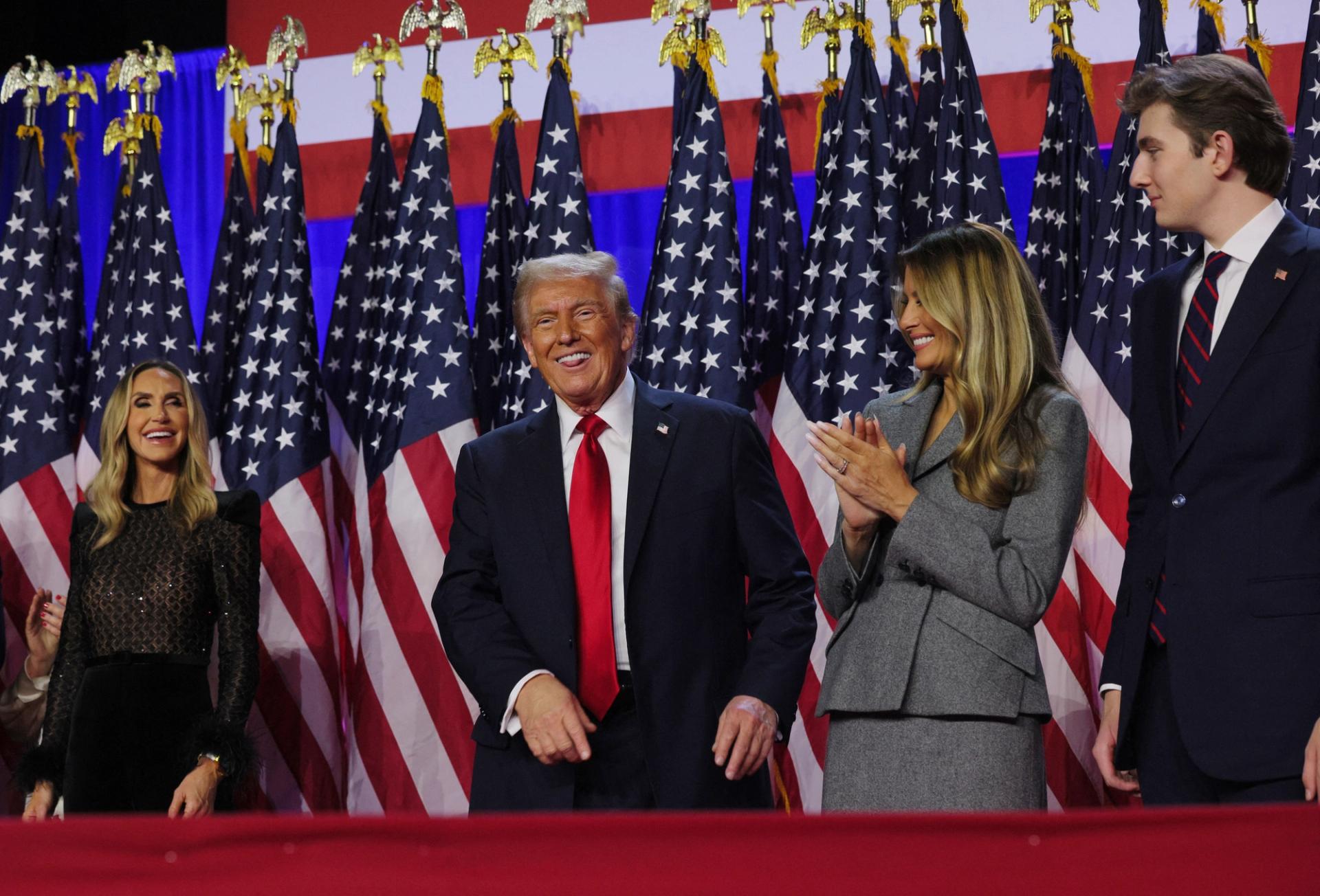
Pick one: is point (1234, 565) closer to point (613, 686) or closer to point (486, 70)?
point (613, 686)

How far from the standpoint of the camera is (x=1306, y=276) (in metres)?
2.05

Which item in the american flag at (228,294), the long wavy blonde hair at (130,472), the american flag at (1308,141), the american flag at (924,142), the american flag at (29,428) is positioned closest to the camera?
the long wavy blonde hair at (130,472)

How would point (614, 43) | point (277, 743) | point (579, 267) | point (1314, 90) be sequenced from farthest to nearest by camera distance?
point (614, 43), point (277, 743), point (1314, 90), point (579, 267)

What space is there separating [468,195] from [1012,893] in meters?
3.69

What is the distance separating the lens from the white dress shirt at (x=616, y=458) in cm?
248

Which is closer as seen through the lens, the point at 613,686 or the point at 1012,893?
the point at 1012,893

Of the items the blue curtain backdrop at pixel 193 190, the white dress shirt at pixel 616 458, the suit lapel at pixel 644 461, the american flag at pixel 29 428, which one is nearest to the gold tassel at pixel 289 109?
the blue curtain backdrop at pixel 193 190

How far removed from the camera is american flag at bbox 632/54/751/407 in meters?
3.81

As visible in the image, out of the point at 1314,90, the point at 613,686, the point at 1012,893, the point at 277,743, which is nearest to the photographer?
the point at 1012,893

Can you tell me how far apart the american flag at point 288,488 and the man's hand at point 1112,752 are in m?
2.34

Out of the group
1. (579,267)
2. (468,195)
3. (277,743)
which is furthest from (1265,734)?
(468,195)

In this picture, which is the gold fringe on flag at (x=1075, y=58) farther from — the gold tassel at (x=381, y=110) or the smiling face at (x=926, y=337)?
the gold tassel at (x=381, y=110)

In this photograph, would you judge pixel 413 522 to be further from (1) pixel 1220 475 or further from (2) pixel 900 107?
(1) pixel 1220 475

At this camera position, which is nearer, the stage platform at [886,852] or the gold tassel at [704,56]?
the stage platform at [886,852]
